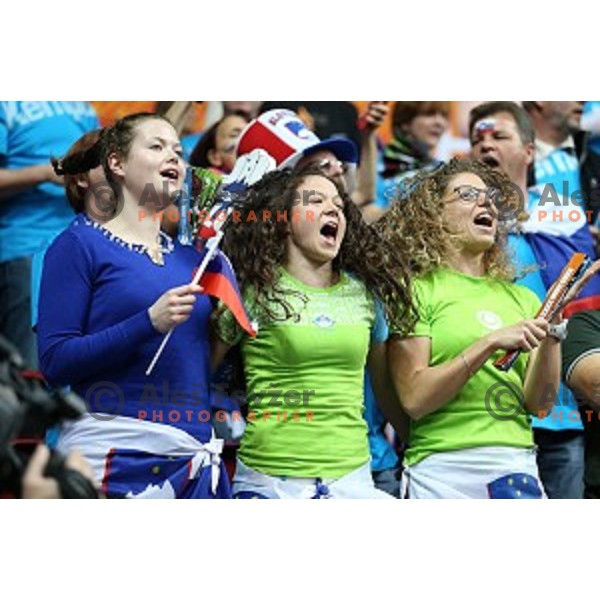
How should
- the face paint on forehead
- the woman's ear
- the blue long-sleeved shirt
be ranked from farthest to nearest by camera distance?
1. the face paint on forehead
2. the woman's ear
3. the blue long-sleeved shirt

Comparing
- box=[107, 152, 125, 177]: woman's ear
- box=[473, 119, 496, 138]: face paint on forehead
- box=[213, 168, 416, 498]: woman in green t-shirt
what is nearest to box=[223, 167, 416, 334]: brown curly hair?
box=[213, 168, 416, 498]: woman in green t-shirt

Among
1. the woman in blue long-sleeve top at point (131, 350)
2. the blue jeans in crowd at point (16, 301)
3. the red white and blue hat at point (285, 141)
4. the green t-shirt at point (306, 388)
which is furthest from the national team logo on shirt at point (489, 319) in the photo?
the blue jeans in crowd at point (16, 301)

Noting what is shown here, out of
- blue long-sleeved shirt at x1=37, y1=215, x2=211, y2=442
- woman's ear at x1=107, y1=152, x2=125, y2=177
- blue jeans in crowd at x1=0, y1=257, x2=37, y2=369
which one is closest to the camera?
blue long-sleeved shirt at x1=37, y1=215, x2=211, y2=442

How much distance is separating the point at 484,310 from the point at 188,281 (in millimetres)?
681

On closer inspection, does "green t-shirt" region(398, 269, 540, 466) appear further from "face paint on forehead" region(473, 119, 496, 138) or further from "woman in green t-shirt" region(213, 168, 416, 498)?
"face paint on forehead" region(473, 119, 496, 138)

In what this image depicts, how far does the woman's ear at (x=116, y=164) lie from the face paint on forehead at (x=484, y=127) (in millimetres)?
906

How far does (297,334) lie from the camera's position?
3074mm

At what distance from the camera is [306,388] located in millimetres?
3076

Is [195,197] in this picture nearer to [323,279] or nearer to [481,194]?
[323,279]

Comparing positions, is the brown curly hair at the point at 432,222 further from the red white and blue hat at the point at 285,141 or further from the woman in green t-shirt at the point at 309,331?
the red white and blue hat at the point at 285,141

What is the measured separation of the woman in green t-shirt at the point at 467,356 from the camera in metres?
3.14

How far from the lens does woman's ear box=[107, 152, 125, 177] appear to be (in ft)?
10.5

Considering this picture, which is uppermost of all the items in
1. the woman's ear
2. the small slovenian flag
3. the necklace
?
the woman's ear
